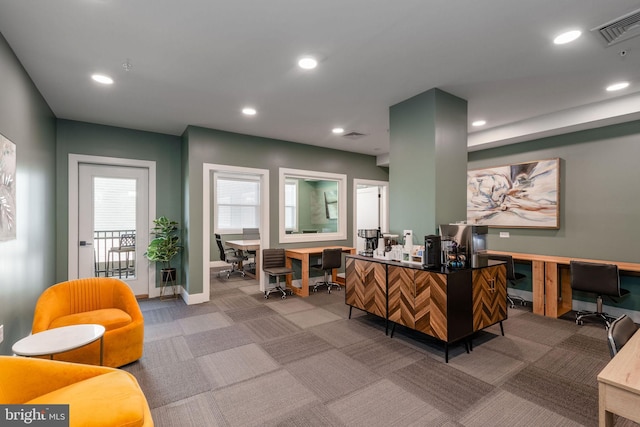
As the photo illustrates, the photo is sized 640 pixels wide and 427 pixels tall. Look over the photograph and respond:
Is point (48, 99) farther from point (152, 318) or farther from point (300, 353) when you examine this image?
point (300, 353)

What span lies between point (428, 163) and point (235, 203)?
627 cm

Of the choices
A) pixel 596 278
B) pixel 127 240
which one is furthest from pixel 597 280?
pixel 127 240

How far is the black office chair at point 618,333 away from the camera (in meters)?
1.49

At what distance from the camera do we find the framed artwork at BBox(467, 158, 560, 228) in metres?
4.60

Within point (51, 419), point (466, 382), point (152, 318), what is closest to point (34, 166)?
point (152, 318)

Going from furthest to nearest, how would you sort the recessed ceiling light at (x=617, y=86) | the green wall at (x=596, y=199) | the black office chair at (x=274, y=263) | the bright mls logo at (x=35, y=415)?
the black office chair at (x=274, y=263)
the green wall at (x=596, y=199)
the recessed ceiling light at (x=617, y=86)
the bright mls logo at (x=35, y=415)

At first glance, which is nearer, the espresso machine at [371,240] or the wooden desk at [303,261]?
the espresso machine at [371,240]

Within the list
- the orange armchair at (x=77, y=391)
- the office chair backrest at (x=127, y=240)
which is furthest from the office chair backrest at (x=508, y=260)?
the office chair backrest at (x=127, y=240)

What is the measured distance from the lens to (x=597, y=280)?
3.57 m

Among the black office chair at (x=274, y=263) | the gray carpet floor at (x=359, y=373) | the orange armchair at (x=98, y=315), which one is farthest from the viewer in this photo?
the black office chair at (x=274, y=263)

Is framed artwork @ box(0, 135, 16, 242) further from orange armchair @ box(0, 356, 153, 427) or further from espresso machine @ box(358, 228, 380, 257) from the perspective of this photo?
espresso machine @ box(358, 228, 380, 257)

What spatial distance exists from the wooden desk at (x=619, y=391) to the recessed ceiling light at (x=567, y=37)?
241 centimetres

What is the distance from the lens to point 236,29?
7.70 feet

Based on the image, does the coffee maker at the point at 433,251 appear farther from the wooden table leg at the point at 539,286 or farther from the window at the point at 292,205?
the window at the point at 292,205
